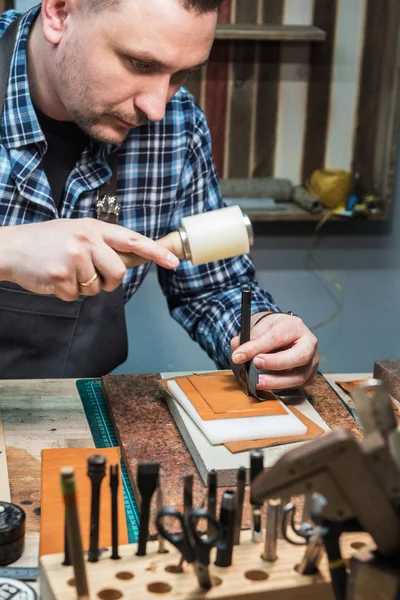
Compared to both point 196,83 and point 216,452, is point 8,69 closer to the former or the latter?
point 216,452

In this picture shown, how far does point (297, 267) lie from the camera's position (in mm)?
4047

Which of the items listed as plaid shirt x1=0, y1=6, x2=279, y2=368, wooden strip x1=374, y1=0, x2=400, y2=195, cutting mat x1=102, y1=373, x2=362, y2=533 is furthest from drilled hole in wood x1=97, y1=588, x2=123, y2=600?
wooden strip x1=374, y1=0, x2=400, y2=195

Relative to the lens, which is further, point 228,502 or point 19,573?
point 19,573

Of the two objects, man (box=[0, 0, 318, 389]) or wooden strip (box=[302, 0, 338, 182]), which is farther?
wooden strip (box=[302, 0, 338, 182])

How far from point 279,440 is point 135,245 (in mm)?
515

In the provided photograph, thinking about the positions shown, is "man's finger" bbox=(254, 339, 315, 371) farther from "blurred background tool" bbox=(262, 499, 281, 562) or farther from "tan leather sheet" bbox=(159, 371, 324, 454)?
"blurred background tool" bbox=(262, 499, 281, 562)

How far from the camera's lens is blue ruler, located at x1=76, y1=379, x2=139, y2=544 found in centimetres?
148

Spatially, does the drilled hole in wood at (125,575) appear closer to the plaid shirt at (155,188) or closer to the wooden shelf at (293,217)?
the plaid shirt at (155,188)

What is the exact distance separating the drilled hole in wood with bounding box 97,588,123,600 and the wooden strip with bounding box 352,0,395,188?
319 centimetres

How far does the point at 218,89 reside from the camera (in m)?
3.76

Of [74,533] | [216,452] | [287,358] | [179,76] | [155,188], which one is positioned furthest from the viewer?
[155,188]

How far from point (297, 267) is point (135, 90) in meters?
2.27

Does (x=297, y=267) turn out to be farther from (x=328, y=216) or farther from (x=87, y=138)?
(x=87, y=138)

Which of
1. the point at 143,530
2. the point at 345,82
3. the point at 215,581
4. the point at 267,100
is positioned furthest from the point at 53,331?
the point at 345,82
